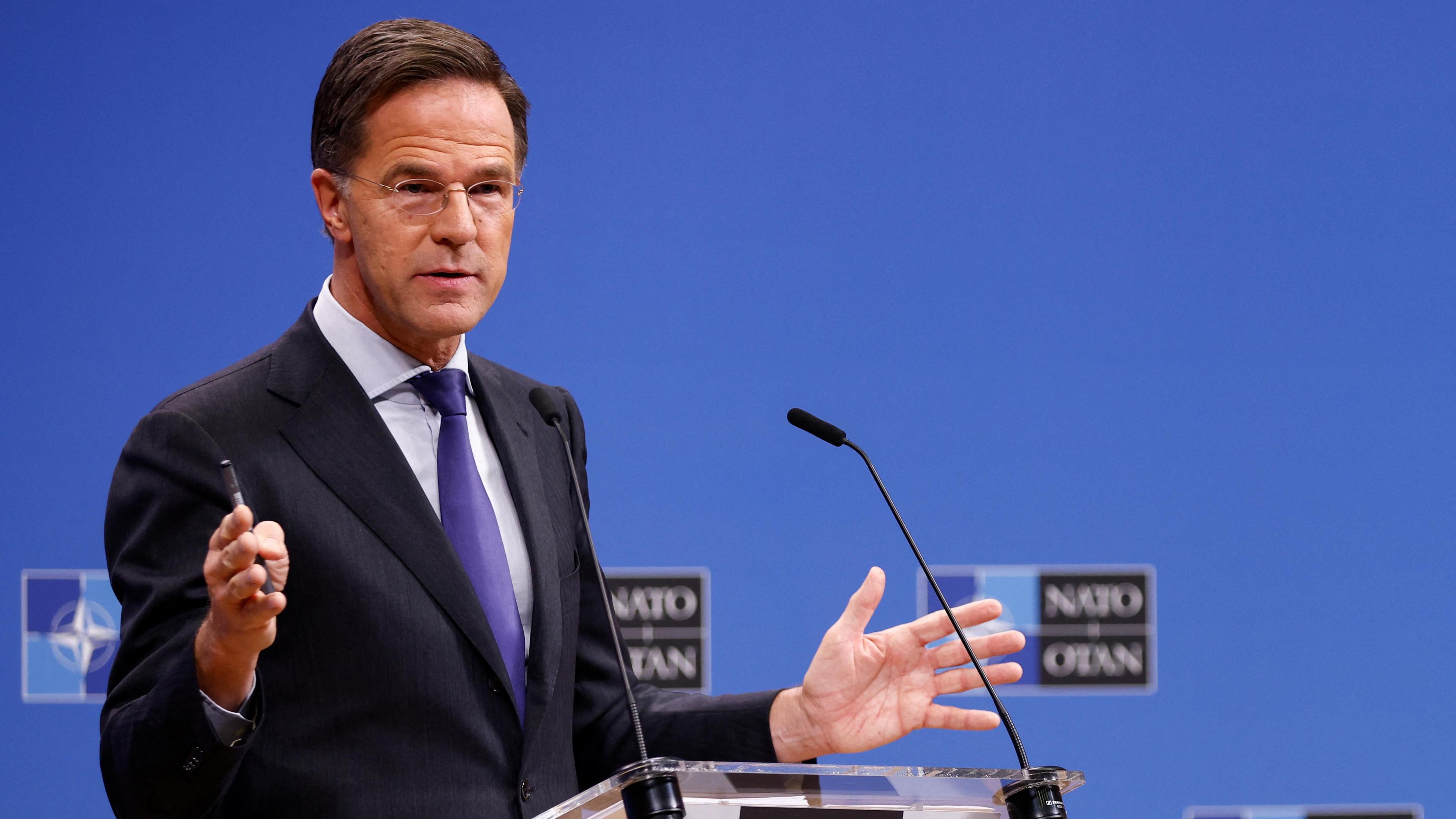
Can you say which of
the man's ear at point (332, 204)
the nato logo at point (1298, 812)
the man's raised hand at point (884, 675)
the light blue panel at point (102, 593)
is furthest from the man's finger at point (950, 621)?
the light blue panel at point (102, 593)

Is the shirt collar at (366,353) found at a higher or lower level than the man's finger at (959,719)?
higher

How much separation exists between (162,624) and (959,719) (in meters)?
0.82

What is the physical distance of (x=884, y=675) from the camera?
51.7 inches

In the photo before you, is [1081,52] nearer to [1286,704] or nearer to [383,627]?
[1286,704]

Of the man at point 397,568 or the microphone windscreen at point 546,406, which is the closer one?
the man at point 397,568

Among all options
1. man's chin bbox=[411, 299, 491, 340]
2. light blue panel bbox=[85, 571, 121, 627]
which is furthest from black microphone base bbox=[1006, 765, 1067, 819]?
light blue panel bbox=[85, 571, 121, 627]

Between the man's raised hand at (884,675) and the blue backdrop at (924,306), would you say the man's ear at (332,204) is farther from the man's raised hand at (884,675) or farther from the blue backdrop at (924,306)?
the blue backdrop at (924,306)

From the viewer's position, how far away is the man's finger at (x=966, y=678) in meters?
1.28

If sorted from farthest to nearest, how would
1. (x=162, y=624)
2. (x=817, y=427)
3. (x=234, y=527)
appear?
1. (x=817, y=427)
2. (x=162, y=624)
3. (x=234, y=527)

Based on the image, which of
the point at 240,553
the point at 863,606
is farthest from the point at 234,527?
the point at 863,606

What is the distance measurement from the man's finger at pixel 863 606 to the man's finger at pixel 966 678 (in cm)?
10

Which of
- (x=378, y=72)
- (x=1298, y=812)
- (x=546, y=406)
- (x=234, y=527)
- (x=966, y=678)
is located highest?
(x=378, y=72)

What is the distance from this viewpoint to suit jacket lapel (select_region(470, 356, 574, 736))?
4.33ft

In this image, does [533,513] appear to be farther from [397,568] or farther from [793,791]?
[793,791]
